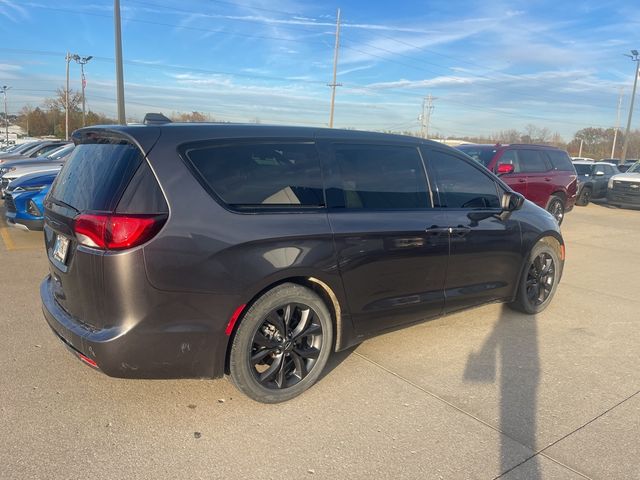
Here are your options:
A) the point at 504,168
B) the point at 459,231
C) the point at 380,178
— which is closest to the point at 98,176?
the point at 380,178

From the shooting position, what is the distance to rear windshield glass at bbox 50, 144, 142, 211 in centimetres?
270

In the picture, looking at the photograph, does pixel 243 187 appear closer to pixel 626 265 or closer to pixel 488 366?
pixel 488 366

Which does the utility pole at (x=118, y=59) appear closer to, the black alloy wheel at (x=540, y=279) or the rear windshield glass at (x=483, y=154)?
the rear windshield glass at (x=483, y=154)

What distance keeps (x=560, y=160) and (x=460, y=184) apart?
8987 millimetres

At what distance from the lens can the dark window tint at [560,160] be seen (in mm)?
11523

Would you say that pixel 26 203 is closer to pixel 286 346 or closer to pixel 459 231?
pixel 286 346

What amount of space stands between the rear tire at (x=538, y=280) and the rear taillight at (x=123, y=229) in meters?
3.61

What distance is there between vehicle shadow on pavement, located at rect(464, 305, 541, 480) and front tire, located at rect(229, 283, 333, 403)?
3.96ft

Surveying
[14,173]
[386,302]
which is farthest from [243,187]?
[14,173]

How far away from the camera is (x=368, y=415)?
9.98ft

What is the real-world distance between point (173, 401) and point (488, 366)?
7.74ft

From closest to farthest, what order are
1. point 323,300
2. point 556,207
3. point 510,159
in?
point 323,300, point 510,159, point 556,207

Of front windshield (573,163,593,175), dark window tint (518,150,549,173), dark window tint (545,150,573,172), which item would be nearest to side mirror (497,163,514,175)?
dark window tint (518,150,549,173)

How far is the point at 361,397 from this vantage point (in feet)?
10.7
